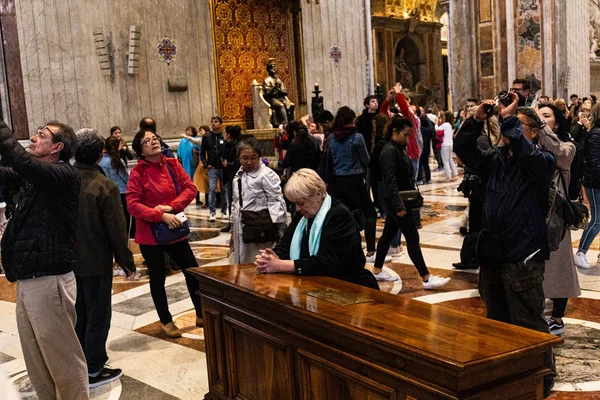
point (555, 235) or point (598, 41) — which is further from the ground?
point (598, 41)

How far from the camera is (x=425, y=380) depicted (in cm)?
244

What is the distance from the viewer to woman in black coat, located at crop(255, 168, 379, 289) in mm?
3756

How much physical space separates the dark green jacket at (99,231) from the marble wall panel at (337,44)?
1413 cm

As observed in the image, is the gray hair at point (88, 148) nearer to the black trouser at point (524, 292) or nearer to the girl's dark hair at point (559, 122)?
the black trouser at point (524, 292)

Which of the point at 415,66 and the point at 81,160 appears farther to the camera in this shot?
the point at 415,66

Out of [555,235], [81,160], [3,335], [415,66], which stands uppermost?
[415,66]

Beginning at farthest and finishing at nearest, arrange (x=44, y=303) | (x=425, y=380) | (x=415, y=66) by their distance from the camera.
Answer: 1. (x=415, y=66)
2. (x=44, y=303)
3. (x=425, y=380)

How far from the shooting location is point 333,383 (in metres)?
2.92

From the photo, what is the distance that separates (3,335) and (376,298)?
381 cm

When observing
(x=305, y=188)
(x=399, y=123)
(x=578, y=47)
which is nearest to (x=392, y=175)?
(x=399, y=123)

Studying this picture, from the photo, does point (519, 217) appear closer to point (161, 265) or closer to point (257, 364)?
point (257, 364)

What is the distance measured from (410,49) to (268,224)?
28.8 meters

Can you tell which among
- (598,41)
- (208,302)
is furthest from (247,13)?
(208,302)

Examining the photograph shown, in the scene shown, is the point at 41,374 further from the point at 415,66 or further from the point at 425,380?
the point at 415,66
